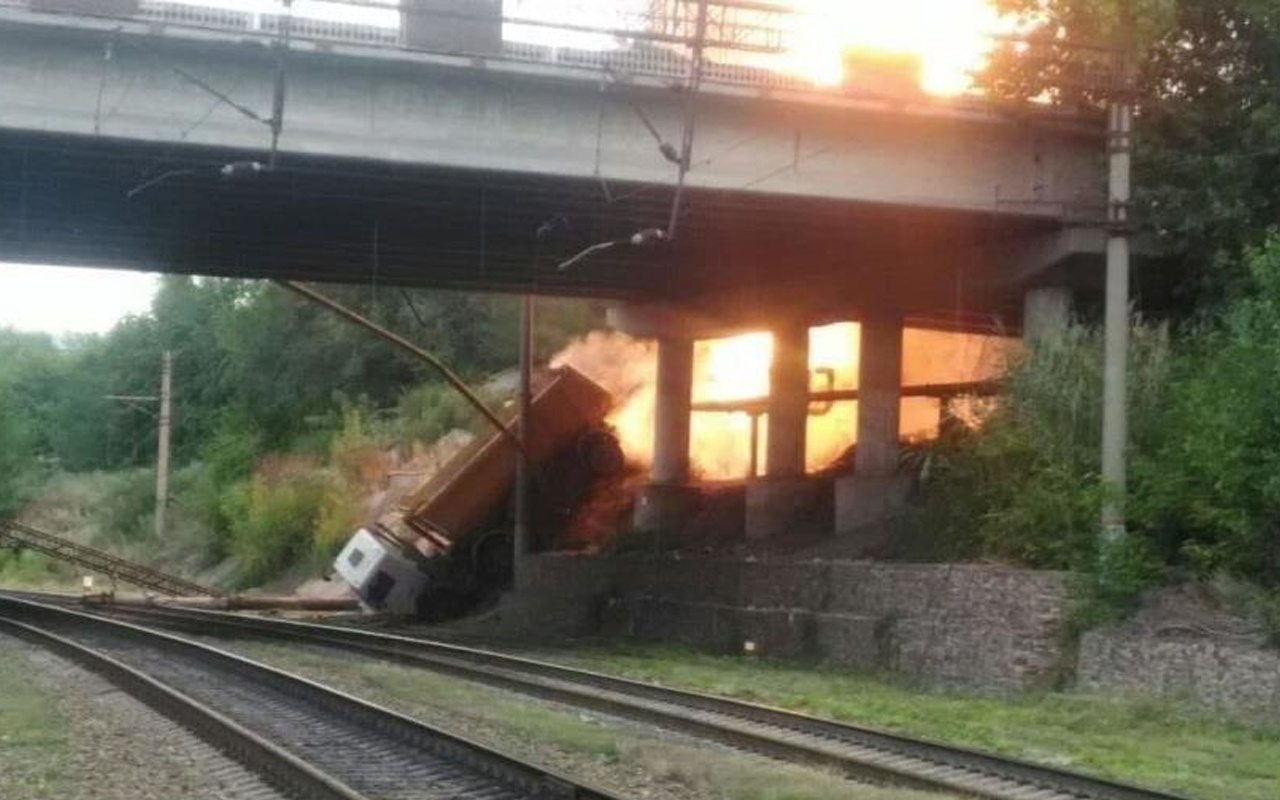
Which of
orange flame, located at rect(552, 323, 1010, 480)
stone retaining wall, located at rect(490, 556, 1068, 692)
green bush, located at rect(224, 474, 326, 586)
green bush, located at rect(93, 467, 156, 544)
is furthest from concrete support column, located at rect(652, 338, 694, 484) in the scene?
green bush, located at rect(93, 467, 156, 544)

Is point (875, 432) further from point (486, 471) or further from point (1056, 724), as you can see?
point (1056, 724)

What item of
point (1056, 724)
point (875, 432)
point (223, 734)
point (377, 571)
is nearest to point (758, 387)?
point (875, 432)

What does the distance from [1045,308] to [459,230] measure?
1013 centimetres

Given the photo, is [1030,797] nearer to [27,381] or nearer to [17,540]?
[17,540]

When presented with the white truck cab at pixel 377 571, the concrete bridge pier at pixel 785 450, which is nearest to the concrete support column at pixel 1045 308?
the concrete bridge pier at pixel 785 450

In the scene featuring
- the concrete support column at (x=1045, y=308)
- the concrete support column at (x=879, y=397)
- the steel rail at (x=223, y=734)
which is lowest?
the steel rail at (x=223, y=734)

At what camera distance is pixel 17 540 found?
2430 inches

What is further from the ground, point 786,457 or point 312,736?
point 786,457

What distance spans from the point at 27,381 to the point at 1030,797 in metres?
107

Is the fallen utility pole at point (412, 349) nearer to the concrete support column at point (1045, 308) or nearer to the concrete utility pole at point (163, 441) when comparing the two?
the concrete support column at point (1045, 308)

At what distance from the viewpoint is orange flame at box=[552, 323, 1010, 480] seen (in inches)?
1510

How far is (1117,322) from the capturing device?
2319 cm

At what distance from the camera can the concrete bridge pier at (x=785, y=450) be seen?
1390 inches

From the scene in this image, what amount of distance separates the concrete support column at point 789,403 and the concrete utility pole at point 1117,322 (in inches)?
470
